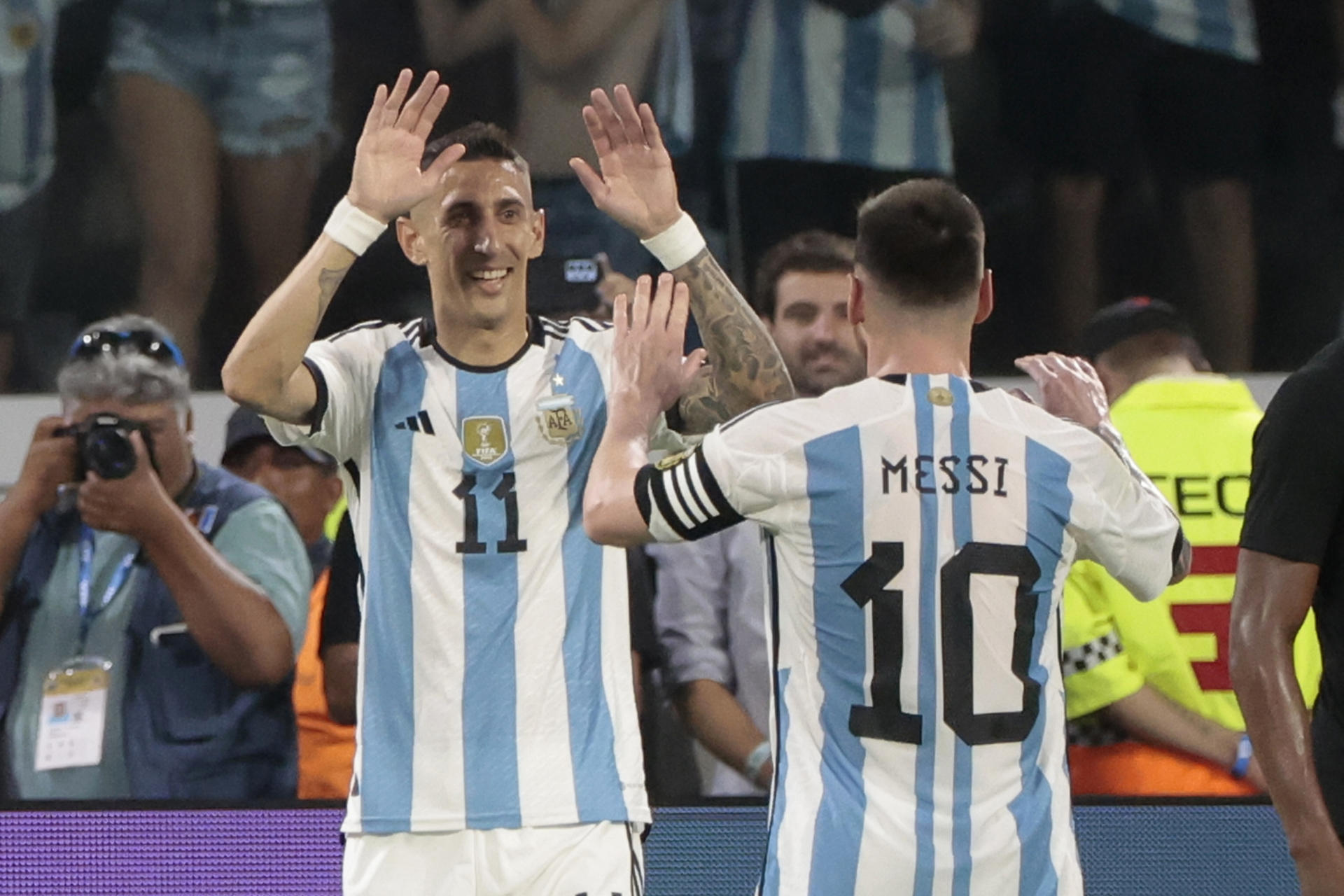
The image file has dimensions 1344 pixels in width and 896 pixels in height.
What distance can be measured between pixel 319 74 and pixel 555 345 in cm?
359

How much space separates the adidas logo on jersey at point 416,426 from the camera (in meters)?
3.14

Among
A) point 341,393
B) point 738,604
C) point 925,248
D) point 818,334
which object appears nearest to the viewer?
point 925,248

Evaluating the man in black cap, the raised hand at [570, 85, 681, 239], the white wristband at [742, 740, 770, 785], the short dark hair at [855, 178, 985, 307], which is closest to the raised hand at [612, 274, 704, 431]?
the short dark hair at [855, 178, 985, 307]

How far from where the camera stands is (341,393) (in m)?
3.11

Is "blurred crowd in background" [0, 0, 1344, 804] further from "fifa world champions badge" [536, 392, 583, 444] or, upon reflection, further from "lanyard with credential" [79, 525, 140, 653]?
"fifa world champions badge" [536, 392, 583, 444]

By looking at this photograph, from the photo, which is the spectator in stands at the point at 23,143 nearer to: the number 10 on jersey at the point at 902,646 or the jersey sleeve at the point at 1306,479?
the number 10 on jersey at the point at 902,646

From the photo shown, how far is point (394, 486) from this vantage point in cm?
312

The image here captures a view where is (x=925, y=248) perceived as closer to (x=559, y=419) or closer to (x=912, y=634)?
(x=912, y=634)

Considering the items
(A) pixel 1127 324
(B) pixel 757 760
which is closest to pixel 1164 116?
(A) pixel 1127 324

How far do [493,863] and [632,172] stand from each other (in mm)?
1231

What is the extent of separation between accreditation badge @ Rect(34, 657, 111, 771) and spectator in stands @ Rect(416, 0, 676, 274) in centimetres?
292

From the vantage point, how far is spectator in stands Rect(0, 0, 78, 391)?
6.40 meters

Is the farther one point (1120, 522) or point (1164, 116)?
point (1164, 116)

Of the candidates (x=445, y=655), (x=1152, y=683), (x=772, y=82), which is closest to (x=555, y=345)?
(x=445, y=655)
